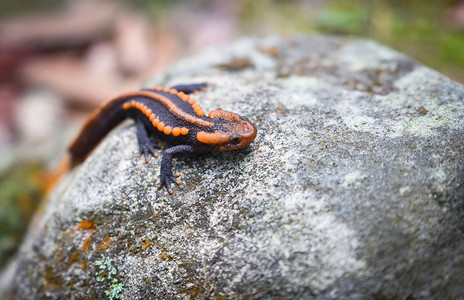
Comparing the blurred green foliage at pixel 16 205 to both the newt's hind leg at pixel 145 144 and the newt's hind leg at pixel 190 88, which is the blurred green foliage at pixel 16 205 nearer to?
the newt's hind leg at pixel 145 144

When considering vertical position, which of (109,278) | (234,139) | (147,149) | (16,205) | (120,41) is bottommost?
(16,205)

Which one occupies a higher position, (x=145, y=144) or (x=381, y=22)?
(x=381, y=22)

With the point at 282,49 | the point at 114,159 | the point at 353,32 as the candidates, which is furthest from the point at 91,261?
the point at 353,32

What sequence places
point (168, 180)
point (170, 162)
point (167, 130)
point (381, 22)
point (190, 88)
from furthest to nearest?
point (381, 22) → point (190, 88) → point (167, 130) → point (170, 162) → point (168, 180)

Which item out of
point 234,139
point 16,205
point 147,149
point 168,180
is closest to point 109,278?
point 168,180

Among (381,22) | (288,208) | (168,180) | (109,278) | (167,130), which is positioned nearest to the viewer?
(288,208)

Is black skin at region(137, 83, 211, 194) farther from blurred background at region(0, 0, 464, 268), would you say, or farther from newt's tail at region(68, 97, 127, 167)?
blurred background at region(0, 0, 464, 268)

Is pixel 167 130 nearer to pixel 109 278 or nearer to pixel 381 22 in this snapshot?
pixel 109 278

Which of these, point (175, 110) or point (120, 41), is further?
point (120, 41)
